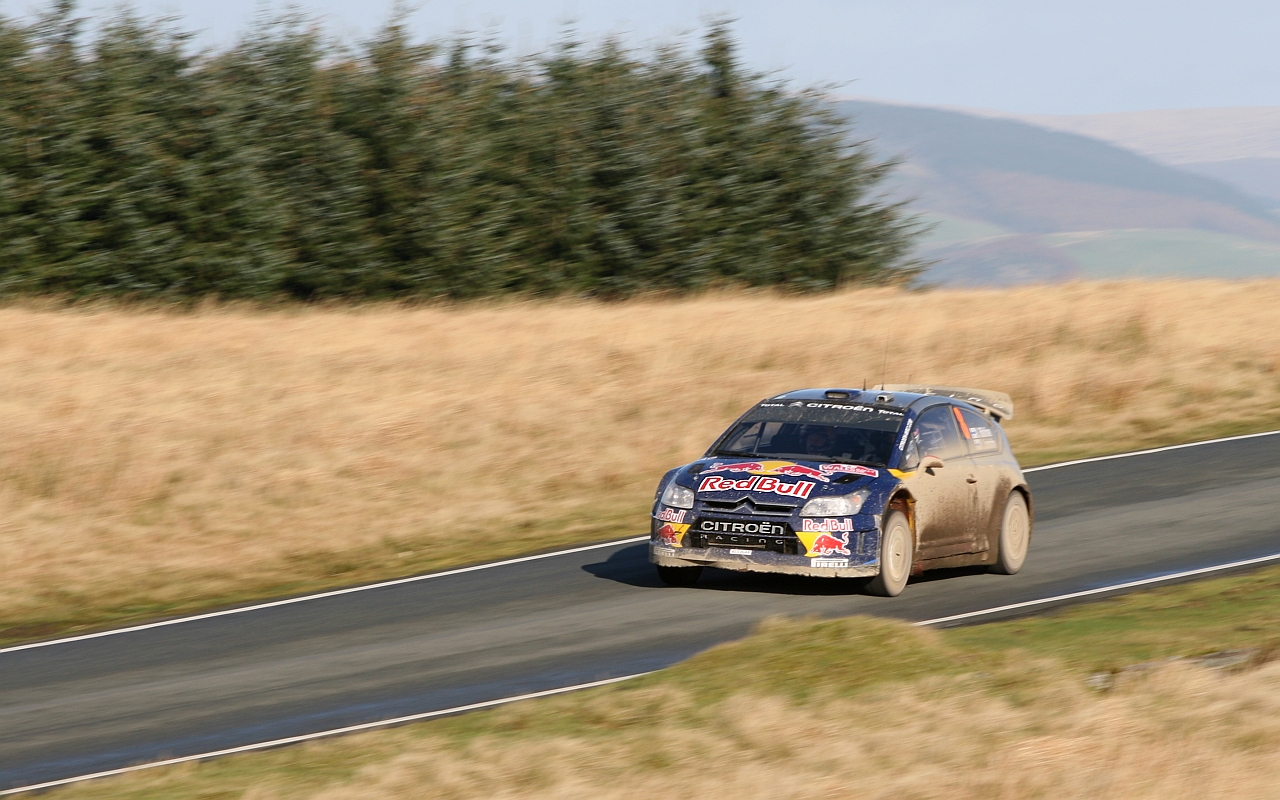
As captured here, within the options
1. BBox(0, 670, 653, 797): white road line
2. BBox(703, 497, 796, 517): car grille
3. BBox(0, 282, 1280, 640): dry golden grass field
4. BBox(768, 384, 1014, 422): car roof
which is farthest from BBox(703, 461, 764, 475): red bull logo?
BBox(0, 282, 1280, 640): dry golden grass field

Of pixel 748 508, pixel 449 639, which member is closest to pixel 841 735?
pixel 748 508

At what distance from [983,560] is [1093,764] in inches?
259

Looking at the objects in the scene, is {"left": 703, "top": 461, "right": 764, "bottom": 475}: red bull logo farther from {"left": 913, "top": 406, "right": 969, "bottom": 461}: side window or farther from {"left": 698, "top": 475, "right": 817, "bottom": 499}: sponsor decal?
{"left": 913, "top": 406, "right": 969, "bottom": 461}: side window

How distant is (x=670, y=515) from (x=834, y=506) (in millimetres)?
1324

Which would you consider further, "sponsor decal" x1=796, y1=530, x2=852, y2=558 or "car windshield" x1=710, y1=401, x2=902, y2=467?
"car windshield" x1=710, y1=401, x2=902, y2=467

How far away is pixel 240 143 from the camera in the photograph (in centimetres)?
3322

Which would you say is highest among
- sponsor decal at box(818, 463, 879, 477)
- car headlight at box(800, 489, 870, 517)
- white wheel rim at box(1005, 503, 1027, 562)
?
sponsor decal at box(818, 463, 879, 477)

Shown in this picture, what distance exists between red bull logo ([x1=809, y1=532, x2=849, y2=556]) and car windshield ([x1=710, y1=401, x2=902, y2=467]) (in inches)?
35.0

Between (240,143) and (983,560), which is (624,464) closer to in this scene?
(983,560)

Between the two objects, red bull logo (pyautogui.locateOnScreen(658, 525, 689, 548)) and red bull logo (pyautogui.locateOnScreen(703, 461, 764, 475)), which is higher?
red bull logo (pyautogui.locateOnScreen(703, 461, 764, 475))

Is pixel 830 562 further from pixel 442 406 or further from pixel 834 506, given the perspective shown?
pixel 442 406

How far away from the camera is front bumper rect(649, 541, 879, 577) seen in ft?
40.1

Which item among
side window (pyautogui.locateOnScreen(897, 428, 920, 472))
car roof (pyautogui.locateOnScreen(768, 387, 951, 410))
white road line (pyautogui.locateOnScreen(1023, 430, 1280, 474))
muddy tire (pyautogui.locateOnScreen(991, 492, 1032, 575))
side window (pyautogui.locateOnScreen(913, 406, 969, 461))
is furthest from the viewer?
white road line (pyautogui.locateOnScreen(1023, 430, 1280, 474))

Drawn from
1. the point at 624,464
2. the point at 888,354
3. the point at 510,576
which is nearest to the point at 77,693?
the point at 510,576
